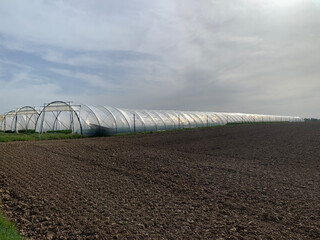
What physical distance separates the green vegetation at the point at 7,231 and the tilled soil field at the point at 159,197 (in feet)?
0.54

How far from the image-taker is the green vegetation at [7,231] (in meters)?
4.27

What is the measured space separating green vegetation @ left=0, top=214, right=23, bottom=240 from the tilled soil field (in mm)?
165

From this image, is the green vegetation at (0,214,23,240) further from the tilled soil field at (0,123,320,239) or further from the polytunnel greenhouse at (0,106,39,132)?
the polytunnel greenhouse at (0,106,39,132)

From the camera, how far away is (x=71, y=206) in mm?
5781

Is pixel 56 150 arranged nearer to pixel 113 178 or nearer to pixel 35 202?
pixel 113 178

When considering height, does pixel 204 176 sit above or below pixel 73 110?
below

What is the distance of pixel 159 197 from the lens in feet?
21.1

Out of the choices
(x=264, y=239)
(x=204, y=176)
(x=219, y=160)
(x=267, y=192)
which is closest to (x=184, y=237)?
(x=264, y=239)

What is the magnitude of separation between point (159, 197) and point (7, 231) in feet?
10.2

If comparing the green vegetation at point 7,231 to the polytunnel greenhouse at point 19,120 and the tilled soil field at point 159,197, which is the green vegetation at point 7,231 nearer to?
the tilled soil field at point 159,197

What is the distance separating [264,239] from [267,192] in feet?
8.15

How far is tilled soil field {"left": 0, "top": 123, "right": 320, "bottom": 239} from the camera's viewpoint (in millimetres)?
4745

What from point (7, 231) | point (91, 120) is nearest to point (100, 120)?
point (91, 120)

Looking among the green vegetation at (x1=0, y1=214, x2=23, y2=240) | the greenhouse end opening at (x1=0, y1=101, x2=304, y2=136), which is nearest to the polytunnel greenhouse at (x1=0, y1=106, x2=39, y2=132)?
the greenhouse end opening at (x1=0, y1=101, x2=304, y2=136)
